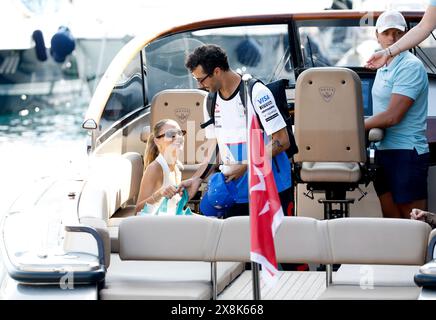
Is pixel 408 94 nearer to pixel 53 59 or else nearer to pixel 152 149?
pixel 152 149

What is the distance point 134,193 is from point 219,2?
31.9 feet

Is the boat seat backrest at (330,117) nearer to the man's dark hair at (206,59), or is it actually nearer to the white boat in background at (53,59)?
the man's dark hair at (206,59)

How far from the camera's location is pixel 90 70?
882 inches

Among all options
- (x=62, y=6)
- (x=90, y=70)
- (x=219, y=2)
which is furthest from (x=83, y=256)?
(x=90, y=70)

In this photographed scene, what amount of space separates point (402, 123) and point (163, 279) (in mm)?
1538

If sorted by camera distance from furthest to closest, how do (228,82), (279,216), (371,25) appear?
(371,25) → (228,82) → (279,216)

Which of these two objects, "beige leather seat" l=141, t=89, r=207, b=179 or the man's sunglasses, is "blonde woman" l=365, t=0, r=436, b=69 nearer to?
the man's sunglasses

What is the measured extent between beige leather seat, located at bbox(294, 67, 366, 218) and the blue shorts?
23cm

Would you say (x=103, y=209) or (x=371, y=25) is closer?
(x=103, y=209)

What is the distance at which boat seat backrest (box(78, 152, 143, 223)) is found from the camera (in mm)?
4078

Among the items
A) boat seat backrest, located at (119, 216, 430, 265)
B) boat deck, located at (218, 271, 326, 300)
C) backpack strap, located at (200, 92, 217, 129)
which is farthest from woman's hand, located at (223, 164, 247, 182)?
boat seat backrest, located at (119, 216, 430, 265)

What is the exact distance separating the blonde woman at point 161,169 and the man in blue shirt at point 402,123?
80 cm

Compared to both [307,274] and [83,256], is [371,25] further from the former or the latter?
[83,256]

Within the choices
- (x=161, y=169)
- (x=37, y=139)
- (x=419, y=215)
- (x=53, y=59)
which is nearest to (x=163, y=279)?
(x=419, y=215)
